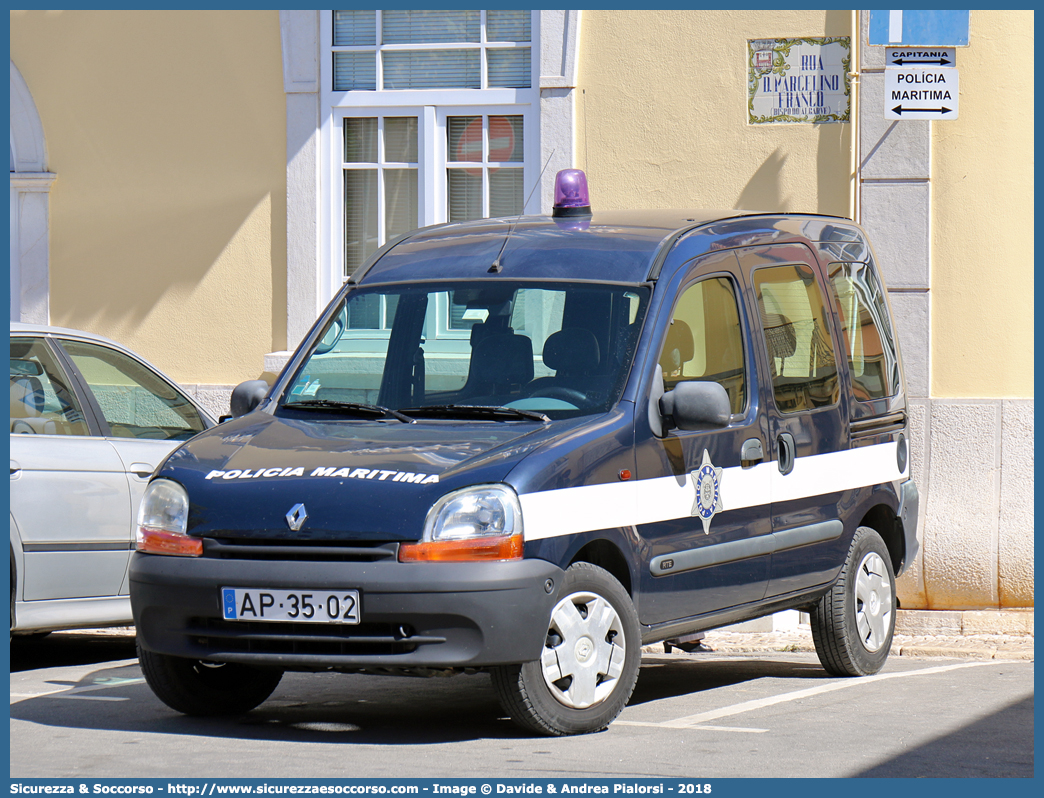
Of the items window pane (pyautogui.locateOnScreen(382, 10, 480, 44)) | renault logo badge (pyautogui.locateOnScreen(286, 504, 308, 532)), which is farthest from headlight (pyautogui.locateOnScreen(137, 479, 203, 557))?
window pane (pyautogui.locateOnScreen(382, 10, 480, 44))

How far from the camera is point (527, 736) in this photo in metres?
5.77

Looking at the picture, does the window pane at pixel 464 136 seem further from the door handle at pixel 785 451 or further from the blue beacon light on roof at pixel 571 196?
the door handle at pixel 785 451

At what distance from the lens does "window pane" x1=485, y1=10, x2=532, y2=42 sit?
450 inches

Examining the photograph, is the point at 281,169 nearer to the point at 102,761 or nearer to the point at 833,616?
the point at 833,616

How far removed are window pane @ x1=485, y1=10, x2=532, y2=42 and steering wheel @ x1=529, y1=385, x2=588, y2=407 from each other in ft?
19.0

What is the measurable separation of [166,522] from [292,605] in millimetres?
682

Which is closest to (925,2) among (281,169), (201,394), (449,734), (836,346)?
(836,346)

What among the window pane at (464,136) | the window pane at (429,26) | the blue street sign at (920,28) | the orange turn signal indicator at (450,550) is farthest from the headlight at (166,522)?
the blue street sign at (920,28)

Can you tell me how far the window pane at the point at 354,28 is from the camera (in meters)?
11.7

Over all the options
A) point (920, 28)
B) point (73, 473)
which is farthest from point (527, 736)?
point (920, 28)

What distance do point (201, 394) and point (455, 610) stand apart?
686cm

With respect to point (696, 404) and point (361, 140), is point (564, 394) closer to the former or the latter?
point (696, 404)

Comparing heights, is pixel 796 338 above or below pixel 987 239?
below

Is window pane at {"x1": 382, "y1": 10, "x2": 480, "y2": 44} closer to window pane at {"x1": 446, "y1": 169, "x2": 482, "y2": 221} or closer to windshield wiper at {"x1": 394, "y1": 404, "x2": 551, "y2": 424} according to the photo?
window pane at {"x1": 446, "y1": 169, "x2": 482, "y2": 221}
